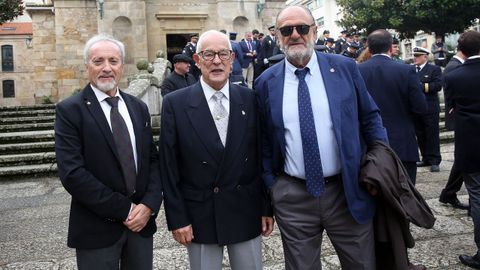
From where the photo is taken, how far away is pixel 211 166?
2.56m

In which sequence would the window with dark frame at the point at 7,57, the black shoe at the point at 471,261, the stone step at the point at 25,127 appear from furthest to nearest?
1. the window with dark frame at the point at 7,57
2. the stone step at the point at 25,127
3. the black shoe at the point at 471,261

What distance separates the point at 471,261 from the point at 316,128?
216cm

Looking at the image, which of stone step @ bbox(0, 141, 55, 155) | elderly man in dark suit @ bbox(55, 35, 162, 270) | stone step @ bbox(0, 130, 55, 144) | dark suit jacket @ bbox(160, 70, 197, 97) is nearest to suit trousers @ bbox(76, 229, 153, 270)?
elderly man in dark suit @ bbox(55, 35, 162, 270)

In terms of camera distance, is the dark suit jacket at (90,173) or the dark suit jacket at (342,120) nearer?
the dark suit jacket at (90,173)

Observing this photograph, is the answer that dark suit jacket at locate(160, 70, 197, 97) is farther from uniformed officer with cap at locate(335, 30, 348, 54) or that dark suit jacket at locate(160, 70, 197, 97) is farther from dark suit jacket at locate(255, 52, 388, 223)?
uniformed officer with cap at locate(335, 30, 348, 54)

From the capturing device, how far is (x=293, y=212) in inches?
103

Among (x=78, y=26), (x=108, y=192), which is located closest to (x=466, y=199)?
(x=108, y=192)

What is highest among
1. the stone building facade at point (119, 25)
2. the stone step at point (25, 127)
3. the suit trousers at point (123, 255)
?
the stone building facade at point (119, 25)

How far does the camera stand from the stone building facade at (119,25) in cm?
1692

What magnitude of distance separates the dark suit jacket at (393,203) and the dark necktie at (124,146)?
1.35 meters

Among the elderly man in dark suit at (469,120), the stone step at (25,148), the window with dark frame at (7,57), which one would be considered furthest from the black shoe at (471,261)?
the window with dark frame at (7,57)

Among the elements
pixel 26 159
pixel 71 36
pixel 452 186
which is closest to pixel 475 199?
pixel 452 186

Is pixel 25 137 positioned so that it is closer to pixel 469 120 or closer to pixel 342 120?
pixel 342 120

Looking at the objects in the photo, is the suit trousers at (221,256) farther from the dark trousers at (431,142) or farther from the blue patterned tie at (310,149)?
the dark trousers at (431,142)
